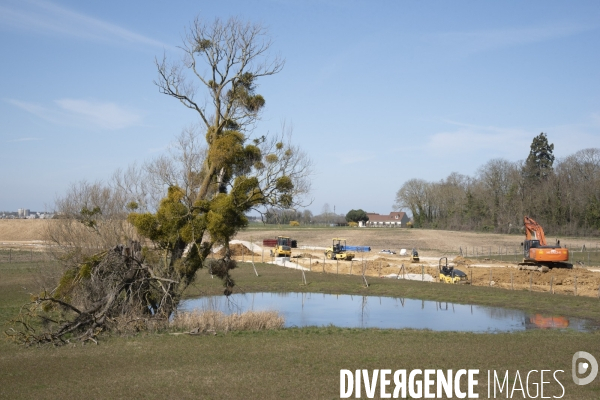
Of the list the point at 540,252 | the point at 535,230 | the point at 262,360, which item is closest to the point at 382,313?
the point at 262,360

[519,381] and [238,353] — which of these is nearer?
[519,381]

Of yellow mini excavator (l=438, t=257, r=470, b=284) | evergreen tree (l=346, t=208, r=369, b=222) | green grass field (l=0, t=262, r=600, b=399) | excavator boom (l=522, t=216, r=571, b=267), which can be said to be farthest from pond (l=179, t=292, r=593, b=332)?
evergreen tree (l=346, t=208, r=369, b=222)

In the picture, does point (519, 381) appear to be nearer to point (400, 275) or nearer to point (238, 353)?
point (238, 353)

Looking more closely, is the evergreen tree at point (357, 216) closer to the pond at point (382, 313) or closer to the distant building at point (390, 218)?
the distant building at point (390, 218)

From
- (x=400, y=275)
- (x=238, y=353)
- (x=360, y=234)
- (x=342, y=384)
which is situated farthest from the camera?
(x=360, y=234)

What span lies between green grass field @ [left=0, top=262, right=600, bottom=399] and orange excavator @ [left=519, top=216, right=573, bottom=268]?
2030 centimetres

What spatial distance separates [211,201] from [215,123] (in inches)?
120

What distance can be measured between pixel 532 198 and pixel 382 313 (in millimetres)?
69045

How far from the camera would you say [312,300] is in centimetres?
2892

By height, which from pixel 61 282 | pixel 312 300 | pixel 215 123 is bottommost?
pixel 312 300

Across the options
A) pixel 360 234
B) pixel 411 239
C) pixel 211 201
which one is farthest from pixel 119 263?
pixel 360 234

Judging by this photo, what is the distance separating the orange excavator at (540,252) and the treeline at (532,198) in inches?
1503

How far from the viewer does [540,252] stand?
38031 mm

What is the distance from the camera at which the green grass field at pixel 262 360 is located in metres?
11.0
